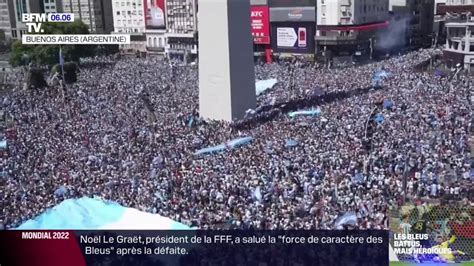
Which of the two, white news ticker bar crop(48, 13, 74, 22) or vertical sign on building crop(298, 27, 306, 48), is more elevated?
white news ticker bar crop(48, 13, 74, 22)

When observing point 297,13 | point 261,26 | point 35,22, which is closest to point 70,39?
point 35,22

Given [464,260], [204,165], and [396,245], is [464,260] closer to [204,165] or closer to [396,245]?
[396,245]

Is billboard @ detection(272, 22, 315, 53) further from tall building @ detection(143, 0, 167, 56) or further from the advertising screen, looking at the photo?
tall building @ detection(143, 0, 167, 56)

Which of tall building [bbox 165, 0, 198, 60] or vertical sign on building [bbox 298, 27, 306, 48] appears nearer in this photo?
tall building [bbox 165, 0, 198, 60]

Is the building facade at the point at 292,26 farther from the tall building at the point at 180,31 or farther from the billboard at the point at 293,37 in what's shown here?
the tall building at the point at 180,31

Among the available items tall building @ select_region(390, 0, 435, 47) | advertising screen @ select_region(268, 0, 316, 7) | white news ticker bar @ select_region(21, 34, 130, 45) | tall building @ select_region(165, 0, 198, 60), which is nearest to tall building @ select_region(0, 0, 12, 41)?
white news ticker bar @ select_region(21, 34, 130, 45)

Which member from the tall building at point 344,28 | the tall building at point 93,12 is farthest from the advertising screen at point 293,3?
the tall building at point 93,12
